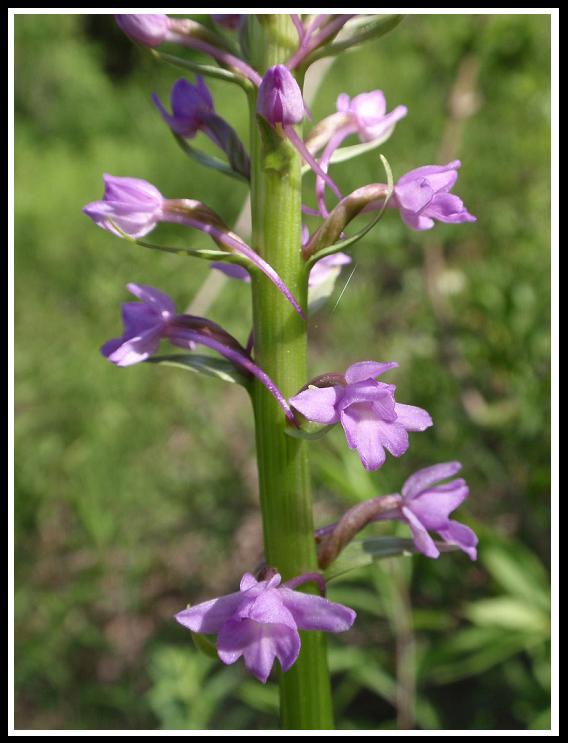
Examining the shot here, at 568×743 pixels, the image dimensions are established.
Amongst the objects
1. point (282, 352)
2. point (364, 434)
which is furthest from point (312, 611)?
point (282, 352)

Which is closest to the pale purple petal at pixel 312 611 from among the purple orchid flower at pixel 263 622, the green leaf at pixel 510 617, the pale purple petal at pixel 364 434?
the purple orchid flower at pixel 263 622

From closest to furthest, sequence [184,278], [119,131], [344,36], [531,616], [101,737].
→ [344,36] < [101,737] < [531,616] < [184,278] < [119,131]

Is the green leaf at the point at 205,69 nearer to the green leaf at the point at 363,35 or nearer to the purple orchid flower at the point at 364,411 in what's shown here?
the green leaf at the point at 363,35

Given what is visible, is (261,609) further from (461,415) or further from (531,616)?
(461,415)

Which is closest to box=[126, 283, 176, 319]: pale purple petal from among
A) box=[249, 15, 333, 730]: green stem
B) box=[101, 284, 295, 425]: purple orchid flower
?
box=[101, 284, 295, 425]: purple orchid flower

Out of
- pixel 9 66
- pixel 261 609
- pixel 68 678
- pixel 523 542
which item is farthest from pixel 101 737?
pixel 523 542

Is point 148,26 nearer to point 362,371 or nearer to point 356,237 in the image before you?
point 356,237
